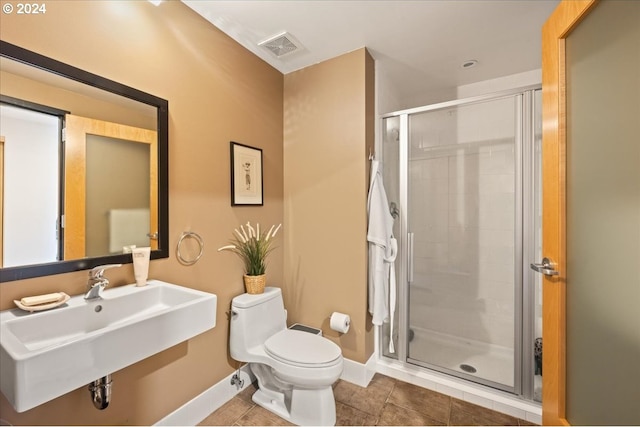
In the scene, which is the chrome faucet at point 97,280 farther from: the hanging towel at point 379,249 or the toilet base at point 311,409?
the hanging towel at point 379,249

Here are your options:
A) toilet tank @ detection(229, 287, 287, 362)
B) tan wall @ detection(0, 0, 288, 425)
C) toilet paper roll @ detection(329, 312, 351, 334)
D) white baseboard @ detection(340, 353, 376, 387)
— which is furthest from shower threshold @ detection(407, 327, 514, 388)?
tan wall @ detection(0, 0, 288, 425)

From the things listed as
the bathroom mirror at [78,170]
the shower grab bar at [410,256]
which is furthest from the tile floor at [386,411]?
the bathroom mirror at [78,170]

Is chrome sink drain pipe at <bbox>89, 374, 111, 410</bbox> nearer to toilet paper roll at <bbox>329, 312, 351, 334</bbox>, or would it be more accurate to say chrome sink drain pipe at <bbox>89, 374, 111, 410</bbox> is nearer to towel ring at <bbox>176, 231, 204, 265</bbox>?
towel ring at <bbox>176, 231, 204, 265</bbox>

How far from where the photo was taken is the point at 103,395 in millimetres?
1114

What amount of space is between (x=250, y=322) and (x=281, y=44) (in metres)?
1.91

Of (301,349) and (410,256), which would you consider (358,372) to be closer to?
(301,349)

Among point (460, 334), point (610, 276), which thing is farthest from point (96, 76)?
point (460, 334)

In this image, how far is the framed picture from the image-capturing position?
1.88m

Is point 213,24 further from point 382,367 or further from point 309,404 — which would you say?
point 382,367

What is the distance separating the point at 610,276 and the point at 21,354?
1.77 metres

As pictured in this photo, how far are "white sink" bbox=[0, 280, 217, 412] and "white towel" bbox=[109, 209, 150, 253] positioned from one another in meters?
0.21

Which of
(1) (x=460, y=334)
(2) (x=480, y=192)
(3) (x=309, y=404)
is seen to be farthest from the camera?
(1) (x=460, y=334)

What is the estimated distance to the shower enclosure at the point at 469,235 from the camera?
1.75 metres

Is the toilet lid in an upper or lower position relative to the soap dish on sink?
lower
